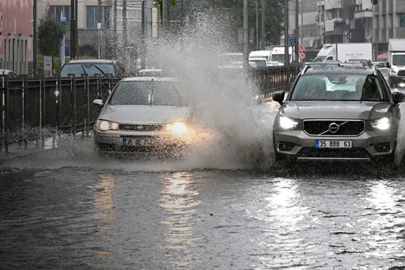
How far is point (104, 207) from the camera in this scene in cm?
1320

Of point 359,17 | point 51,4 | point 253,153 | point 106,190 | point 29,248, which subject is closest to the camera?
point 29,248

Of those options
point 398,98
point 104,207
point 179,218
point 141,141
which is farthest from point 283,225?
point 141,141

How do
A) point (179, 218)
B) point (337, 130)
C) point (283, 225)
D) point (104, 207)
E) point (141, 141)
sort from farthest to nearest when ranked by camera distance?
point (141, 141)
point (337, 130)
point (104, 207)
point (179, 218)
point (283, 225)

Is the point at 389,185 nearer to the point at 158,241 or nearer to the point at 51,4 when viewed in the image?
the point at 158,241

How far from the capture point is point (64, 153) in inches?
845

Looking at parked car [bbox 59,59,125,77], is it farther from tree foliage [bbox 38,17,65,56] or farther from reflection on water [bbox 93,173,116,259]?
tree foliage [bbox 38,17,65,56]

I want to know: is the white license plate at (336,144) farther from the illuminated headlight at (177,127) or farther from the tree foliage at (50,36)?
the tree foliage at (50,36)

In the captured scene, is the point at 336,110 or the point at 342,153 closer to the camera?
the point at 342,153

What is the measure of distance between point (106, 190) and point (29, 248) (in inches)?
193

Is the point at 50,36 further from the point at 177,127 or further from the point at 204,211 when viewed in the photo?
the point at 204,211

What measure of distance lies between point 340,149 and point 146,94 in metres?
4.77

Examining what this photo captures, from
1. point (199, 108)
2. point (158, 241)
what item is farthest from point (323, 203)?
point (199, 108)

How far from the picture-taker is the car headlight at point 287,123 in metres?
17.6

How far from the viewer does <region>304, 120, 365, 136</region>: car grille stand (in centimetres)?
1742
